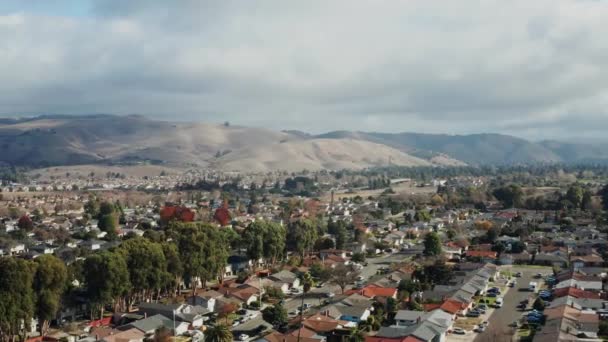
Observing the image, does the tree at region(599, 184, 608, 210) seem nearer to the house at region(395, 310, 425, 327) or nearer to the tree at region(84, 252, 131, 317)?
the house at region(395, 310, 425, 327)

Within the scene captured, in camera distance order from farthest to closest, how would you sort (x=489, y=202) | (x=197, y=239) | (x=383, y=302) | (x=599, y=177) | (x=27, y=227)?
(x=599, y=177) < (x=489, y=202) < (x=27, y=227) < (x=197, y=239) < (x=383, y=302)

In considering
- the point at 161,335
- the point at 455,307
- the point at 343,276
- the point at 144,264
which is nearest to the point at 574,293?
the point at 455,307

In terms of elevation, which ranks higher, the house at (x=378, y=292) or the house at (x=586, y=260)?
the house at (x=586, y=260)

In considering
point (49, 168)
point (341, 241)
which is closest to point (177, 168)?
point (49, 168)

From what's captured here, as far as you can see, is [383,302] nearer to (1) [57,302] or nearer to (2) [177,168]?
(1) [57,302]

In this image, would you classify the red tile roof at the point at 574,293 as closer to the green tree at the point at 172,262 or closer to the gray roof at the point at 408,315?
the gray roof at the point at 408,315

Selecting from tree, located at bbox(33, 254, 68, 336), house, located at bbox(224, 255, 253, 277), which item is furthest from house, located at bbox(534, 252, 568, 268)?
tree, located at bbox(33, 254, 68, 336)

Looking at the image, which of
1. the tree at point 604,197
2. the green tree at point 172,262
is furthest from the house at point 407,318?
the tree at point 604,197
